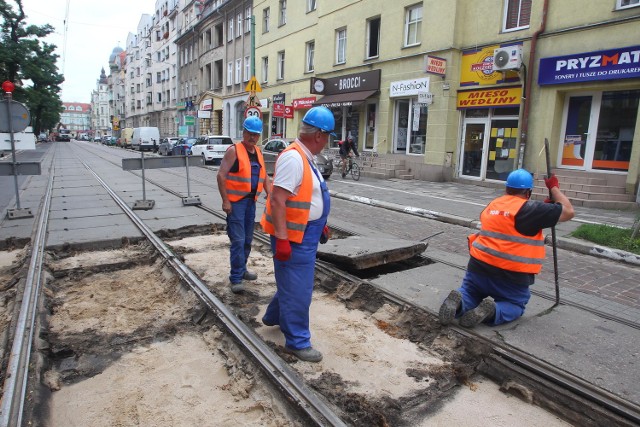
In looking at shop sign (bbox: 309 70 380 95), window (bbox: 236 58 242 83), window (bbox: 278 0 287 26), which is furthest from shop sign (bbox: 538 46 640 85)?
window (bbox: 236 58 242 83)

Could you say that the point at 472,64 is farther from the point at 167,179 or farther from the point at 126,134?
the point at 126,134

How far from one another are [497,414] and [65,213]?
357 inches

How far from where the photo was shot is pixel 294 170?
328cm

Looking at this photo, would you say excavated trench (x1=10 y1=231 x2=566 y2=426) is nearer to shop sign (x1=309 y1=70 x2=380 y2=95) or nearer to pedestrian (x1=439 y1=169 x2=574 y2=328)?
pedestrian (x1=439 y1=169 x2=574 y2=328)

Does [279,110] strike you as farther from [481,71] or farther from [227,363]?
[227,363]

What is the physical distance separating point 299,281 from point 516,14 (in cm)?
1475

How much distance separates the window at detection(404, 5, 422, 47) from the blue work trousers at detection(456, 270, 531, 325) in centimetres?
1590

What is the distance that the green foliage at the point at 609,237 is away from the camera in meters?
7.22

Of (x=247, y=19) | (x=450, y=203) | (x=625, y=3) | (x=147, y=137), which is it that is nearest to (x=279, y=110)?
(x=247, y=19)

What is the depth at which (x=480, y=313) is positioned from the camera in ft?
12.8

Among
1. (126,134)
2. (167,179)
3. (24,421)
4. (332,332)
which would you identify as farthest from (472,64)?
(126,134)

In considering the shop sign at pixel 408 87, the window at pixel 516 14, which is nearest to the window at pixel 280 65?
the shop sign at pixel 408 87

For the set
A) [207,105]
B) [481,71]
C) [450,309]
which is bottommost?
[450,309]

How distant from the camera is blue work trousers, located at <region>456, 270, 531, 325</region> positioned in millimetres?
4070
